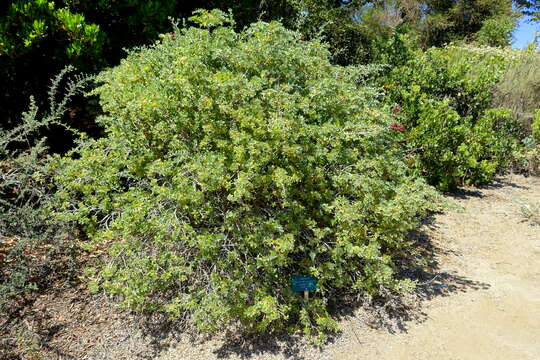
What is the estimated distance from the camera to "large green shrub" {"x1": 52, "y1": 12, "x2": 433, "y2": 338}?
316 cm

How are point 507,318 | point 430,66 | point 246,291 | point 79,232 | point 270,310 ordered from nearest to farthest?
1. point 270,310
2. point 246,291
3. point 507,318
4. point 79,232
5. point 430,66

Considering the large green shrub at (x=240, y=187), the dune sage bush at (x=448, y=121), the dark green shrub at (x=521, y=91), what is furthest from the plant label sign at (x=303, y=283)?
the dark green shrub at (x=521, y=91)

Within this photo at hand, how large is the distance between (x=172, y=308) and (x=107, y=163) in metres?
1.38

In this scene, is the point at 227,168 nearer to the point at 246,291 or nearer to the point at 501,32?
the point at 246,291

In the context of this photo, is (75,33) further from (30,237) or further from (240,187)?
(240,187)

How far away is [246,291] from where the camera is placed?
10.5 ft

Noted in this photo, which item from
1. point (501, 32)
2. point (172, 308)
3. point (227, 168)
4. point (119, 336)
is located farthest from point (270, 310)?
point (501, 32)

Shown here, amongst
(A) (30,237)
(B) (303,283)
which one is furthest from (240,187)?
(A) (30,237)

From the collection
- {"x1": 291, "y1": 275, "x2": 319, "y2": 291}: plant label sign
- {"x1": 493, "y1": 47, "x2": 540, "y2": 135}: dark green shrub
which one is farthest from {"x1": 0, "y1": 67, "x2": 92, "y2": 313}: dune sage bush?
{"x1": 493, "y1": 47, "x2": 540, "y2": 135}: dark green shrub

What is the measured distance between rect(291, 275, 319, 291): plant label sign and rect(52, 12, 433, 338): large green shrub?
61 mm

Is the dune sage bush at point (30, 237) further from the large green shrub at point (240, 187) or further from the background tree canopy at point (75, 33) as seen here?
the background tree canopy at point (75, 33)

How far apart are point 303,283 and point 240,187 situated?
3.05ft

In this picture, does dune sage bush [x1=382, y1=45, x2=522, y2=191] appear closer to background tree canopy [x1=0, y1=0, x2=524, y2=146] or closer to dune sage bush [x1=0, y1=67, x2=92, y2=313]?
background tree canopy [x1=0, y1=0, x2=524, y2=146]

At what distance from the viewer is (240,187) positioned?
2.95 m
